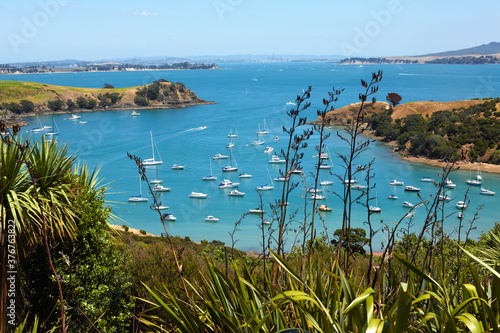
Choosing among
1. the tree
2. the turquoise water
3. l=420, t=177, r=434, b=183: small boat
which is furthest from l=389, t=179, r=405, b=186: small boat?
the tree

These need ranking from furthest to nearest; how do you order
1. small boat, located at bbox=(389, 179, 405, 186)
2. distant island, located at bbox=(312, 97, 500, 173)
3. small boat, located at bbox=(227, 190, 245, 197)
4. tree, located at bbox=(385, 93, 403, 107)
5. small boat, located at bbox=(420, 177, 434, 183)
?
tree, located at bbox=(385, 93, 403, 107), distant island, located at bbox=(312, 97, 500, 173), small boat, located at bbox=(389, 179, 405, 186), small boat, located at bbox=(420, 177, 434, 183), small boat, located at bbox=(227, 190, 245, 197)

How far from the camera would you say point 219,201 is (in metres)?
33.5

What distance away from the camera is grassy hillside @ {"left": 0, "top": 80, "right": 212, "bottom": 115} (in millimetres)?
70688

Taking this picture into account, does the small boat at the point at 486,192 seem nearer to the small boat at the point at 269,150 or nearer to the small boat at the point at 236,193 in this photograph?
the small boat at the point at 236,193

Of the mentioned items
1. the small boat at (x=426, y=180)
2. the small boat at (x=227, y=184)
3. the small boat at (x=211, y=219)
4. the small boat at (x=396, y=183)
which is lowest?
the small boat at (x=211, y=219)

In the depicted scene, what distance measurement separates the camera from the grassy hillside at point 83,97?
7069cm

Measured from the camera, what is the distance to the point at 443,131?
45.2 meters

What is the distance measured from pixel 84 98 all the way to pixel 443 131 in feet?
196

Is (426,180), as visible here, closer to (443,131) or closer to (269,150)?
(443,131)

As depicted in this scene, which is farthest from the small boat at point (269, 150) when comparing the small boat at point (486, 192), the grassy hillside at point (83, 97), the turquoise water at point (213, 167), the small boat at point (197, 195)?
the grassy hillside at point (83, 97)

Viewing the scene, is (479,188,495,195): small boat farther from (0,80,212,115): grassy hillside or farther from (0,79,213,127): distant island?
(0,80,212,115): grassy hillside

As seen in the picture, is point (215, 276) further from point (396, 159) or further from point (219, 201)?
point (396, 159)

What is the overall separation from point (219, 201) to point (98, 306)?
95.7 feet

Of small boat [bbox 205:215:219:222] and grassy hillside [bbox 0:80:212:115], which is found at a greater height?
grassy hillside [bbox 0:80:212:115]
